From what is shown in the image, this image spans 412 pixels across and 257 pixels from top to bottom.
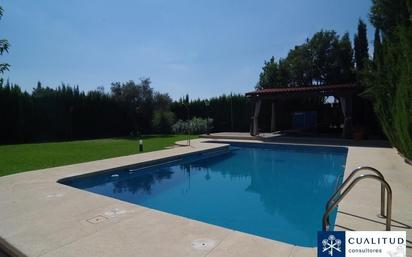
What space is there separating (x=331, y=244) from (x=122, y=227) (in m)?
2.57

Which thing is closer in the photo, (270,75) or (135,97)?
(135,97)

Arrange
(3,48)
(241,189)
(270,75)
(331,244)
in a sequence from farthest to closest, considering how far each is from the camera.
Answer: (270,75) < (241,189) < (3,48) < (331,244)

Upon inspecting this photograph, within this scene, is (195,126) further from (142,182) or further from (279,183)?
(279,183)

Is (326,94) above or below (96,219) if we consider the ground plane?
above

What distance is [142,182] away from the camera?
314 inches

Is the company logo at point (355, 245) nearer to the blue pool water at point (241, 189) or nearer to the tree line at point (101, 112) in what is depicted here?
the blue pool water at point (241, 189)

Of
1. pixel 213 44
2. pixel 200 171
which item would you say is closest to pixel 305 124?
pixel 213 44

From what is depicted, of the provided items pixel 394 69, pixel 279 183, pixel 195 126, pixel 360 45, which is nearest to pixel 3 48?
pixel 279 183

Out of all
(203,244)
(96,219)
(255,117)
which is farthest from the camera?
(255,117)

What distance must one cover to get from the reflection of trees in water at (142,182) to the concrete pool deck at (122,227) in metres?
1.85

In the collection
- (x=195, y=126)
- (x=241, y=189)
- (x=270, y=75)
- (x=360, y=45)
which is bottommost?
(x=241, y=189)

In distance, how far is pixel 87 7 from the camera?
10.6m

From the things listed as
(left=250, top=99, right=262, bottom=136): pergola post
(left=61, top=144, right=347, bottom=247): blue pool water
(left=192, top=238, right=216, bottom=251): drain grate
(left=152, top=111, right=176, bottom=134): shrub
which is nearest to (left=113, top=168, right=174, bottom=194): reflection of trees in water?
(left=61, top=144, right=347, bottom=247): blue pool water

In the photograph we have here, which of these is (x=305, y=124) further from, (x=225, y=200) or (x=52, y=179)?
(x=52, y=179)
